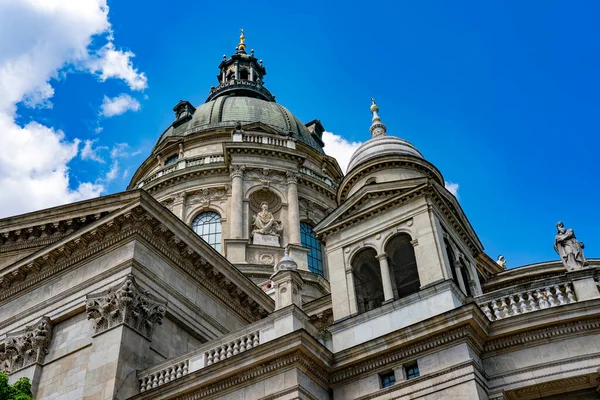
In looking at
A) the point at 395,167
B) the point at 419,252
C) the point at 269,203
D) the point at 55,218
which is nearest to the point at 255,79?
the point at 269,203

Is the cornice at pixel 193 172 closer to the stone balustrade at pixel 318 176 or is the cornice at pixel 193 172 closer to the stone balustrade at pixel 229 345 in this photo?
the stone balustrade at pixel 318 176

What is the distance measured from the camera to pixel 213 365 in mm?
16938

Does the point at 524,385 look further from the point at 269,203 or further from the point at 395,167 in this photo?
the point at 269,203

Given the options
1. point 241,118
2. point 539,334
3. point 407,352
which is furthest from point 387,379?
point 241,118

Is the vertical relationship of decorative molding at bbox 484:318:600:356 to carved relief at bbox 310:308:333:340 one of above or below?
below

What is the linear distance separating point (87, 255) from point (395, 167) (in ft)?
40.2

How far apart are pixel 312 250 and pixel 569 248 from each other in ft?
75.9

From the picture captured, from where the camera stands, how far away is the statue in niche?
38594mm

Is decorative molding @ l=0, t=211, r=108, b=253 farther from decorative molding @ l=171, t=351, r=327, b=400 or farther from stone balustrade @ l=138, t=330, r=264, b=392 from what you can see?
decorative molding @ l=171, t=351, r=327, b=400

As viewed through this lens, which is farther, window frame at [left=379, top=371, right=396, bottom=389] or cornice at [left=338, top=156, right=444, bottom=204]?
cornice at [left=338, top=156, right=444, bottom=204]

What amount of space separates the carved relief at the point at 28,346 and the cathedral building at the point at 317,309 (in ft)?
0.15

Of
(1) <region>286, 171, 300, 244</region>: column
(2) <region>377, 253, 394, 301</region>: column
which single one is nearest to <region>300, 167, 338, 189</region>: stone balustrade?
(1) <region>286, 171, 300, 244</region>: column

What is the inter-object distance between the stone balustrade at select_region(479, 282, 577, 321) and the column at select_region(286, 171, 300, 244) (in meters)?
21.9

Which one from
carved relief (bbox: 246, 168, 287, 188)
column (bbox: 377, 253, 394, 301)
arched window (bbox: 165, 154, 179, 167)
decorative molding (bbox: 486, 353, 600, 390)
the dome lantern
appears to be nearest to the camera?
decorative molding (bbox: 486, 353, 600, 390)
